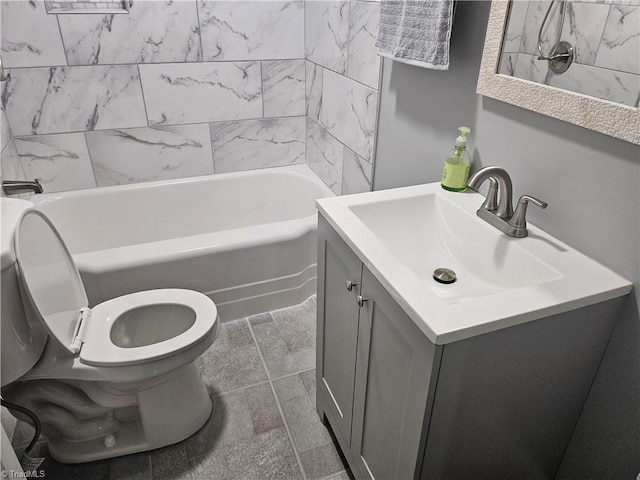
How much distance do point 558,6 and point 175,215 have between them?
2.12m

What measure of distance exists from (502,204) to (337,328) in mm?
572

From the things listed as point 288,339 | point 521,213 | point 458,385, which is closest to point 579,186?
point 521,213

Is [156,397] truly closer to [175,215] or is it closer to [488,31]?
[175,215]

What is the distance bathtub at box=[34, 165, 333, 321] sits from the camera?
1955 millimetres

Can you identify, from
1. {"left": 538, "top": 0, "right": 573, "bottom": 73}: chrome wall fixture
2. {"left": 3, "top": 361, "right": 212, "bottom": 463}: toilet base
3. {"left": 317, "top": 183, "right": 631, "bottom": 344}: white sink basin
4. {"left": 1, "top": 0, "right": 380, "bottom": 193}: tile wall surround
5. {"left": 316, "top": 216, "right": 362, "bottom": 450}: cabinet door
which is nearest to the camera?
{"left": 317, "top": 183, "right": 631, "bottom": 344}: white sink basin

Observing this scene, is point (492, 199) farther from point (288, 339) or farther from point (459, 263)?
point (288, 339)

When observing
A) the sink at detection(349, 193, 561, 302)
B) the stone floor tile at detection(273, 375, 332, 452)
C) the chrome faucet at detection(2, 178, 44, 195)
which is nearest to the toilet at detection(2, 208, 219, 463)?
the stone floor tile at detection(273, 375, 332, 452)

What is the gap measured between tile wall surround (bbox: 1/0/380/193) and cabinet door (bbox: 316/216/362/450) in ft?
2.55

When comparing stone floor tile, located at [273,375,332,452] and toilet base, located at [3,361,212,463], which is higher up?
toilet base, located at [3,361,212,463]

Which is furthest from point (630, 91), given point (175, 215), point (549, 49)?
point (175, 215)

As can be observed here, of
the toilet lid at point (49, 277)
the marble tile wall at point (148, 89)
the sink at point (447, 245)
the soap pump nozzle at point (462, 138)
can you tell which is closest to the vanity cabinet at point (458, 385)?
the sink at point (447, 245)

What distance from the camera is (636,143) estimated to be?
2.93 ft

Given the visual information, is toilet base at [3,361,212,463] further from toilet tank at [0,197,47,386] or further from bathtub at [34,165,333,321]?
bathtub at [34,165,333,321]

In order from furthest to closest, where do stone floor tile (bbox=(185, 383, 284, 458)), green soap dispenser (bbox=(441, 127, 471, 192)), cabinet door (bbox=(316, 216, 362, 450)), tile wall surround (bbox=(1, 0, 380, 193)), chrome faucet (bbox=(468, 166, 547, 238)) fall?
1. tile wall surround (bbox=(1, 0, 380, 193))
2. stone floor tile (bbox=(185, 383, 284, 458))
3. green soap dispenser (bbox=(441, 127, 471, 192))
4. cabinet door (bbox=(316, 216, 362, 450))
5. chrome faucet (bbox=(468, 166, 547, 238))
